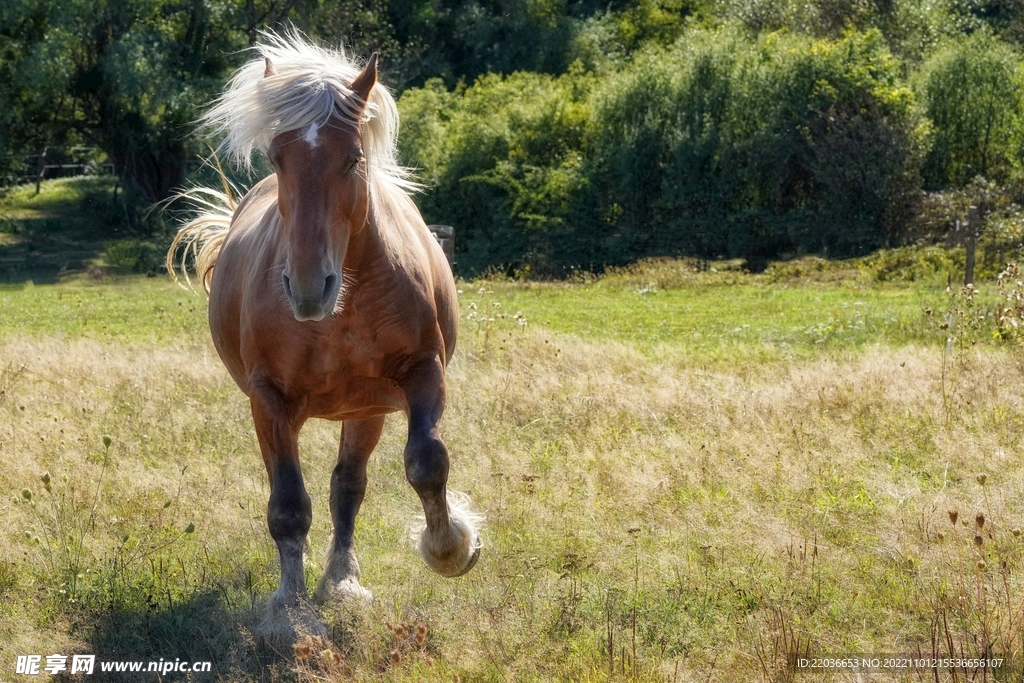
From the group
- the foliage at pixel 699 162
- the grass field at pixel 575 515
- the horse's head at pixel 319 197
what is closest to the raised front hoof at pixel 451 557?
the grass field at pixel 575 515

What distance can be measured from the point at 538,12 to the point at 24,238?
2179cm

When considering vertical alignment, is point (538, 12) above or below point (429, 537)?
above

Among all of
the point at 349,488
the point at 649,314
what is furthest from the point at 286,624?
the point at 649,314

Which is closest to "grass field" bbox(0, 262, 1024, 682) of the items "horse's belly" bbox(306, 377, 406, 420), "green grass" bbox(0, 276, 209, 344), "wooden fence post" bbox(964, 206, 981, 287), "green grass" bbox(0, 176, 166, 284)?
"horse's belly" bbox(306, 377, 406, 420)

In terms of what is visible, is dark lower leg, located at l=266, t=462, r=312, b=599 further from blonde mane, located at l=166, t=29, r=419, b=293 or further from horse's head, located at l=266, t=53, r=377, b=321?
blonde mane, located at l=166, t=29, r=419, b=293

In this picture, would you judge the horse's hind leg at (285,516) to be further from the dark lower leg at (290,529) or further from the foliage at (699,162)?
the foliage at (699,162)

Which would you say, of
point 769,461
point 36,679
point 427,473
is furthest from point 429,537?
point 769,461

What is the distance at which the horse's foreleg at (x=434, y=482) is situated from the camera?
4426 millimetres

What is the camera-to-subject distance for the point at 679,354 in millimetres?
10984

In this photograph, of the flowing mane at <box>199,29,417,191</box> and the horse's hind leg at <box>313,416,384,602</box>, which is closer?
the flowing mane at <box>199,29,417,191</box>

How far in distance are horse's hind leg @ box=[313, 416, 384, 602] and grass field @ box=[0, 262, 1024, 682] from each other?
168 mm

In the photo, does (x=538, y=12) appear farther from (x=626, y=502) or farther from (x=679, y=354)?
(x=626, y=502)

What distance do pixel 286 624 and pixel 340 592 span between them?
524 millimetres

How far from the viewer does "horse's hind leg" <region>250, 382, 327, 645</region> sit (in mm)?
4375
